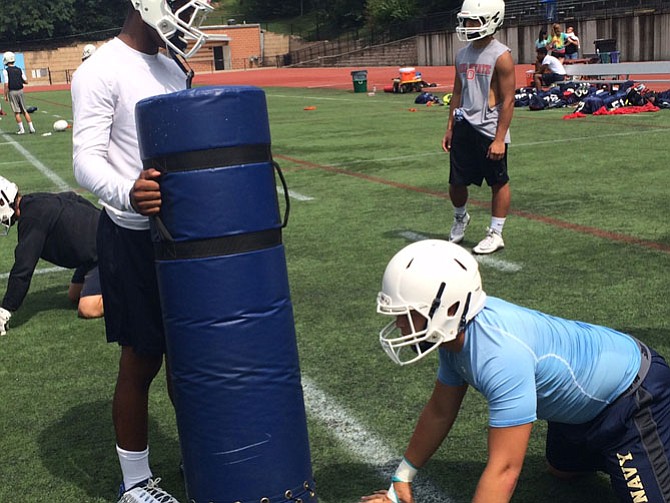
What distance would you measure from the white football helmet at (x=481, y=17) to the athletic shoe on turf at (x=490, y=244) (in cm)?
150

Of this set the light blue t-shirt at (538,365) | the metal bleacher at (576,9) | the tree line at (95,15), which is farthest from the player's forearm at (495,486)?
the tree line at (95,15)

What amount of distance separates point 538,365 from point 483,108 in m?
4.21

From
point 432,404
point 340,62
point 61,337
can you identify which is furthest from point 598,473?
point 340,62

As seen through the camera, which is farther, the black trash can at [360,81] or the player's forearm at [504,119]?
the black trash can at [360,81]

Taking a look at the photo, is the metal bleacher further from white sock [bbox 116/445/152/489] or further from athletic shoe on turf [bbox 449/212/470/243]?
white sock [bbox 116/445/152/489]

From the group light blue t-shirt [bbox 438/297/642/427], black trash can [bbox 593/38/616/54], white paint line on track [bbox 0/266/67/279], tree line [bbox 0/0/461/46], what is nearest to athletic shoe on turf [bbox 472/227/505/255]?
white paint line on track [bbox 0/266/67/279]

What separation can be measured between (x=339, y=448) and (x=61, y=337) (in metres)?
2.53

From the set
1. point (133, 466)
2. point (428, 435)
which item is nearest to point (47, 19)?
point (133, 466)

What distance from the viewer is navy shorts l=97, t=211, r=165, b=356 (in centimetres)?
306

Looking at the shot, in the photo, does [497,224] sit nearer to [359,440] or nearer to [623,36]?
[359,440]

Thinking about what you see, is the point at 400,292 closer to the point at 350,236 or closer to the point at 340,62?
the point at 350,236

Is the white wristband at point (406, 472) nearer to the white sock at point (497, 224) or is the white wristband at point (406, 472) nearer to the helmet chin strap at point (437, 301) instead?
the helmet chin strap at point (437, 301)

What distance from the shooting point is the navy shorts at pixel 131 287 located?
3059 millimetres

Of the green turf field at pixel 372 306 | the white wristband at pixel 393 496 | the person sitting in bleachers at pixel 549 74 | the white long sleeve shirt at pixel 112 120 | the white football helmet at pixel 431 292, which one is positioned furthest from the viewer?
the person sitting in bleachers at pixel 549 74
